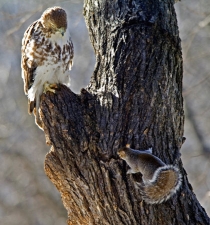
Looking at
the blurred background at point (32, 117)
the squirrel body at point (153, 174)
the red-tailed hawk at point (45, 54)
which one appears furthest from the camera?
the blurred background at point (32, 117)

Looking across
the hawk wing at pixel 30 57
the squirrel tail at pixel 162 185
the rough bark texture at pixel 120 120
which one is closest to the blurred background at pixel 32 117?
the hawk wing at pixel 30 57

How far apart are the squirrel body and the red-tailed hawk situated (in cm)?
118

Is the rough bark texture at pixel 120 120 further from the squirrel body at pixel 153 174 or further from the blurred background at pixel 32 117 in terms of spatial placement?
the blurred background at pixel 32 117

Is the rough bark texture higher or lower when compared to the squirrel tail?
higher

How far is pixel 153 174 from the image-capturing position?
396 cm

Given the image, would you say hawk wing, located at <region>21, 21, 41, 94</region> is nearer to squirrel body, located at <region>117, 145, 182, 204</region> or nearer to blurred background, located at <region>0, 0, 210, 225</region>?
squirrel body, located at <region>117, 145, 182, 204</region>

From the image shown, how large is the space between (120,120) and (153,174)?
452mm

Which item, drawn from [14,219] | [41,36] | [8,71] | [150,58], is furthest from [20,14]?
[150,58]

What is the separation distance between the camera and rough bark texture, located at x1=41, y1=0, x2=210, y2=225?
4035mm

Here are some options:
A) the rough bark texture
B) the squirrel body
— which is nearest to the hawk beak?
the rough bark texture

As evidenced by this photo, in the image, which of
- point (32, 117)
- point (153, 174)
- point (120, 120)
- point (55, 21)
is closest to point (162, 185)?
point (153, 174)

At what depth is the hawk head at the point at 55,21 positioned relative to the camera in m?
4.95

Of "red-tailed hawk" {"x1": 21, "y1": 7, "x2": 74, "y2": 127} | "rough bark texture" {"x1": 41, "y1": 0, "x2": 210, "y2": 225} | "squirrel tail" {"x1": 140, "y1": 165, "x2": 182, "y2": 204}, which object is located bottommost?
"squirrel tail" {"x1": 140, "y1": 165, "x2": 182, "y2": 204}

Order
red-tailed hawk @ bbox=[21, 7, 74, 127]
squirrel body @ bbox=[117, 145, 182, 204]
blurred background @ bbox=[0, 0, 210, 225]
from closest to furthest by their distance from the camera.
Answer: squirrel body @ bbox=[117, 145, 182, 204]
red-tailed hawk @ bbox=[21, 7, 74, 127]
blurred background @ bbox=[0, 0, 210, 225]
